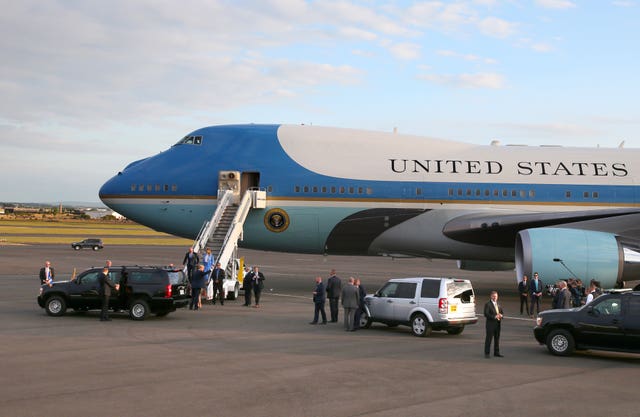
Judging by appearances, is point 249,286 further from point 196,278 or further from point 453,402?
point 453,402

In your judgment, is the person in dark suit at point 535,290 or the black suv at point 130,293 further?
the person in dark suit at point 535,290

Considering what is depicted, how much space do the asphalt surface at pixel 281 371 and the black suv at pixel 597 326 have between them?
0.37 meters

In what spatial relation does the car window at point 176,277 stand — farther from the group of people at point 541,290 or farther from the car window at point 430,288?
the group of people at point 541,290

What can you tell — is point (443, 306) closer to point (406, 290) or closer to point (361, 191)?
point (406, 290)

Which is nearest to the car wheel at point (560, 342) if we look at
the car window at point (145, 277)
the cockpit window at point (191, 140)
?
the car window at point (145, 277)

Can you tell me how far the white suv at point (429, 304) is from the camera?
1823 cm

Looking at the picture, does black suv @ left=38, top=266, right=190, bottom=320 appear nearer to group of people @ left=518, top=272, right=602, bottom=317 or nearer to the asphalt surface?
the asphalt surface

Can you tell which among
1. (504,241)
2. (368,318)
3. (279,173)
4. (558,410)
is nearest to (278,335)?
(368,318)

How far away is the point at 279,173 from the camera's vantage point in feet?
96.3

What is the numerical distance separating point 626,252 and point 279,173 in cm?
1419

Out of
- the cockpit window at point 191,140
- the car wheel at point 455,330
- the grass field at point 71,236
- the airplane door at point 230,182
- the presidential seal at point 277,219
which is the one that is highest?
the cockpit window at point 191,140

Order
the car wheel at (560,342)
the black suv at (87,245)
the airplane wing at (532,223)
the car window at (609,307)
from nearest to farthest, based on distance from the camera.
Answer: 1. the car window at (609,307)
2. the car wheel at (560,342)
3. the airplane wing at (532,223)
4. the black suv at (87,245)

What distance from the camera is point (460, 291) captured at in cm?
1845

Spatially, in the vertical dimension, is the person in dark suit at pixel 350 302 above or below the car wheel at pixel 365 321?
above
